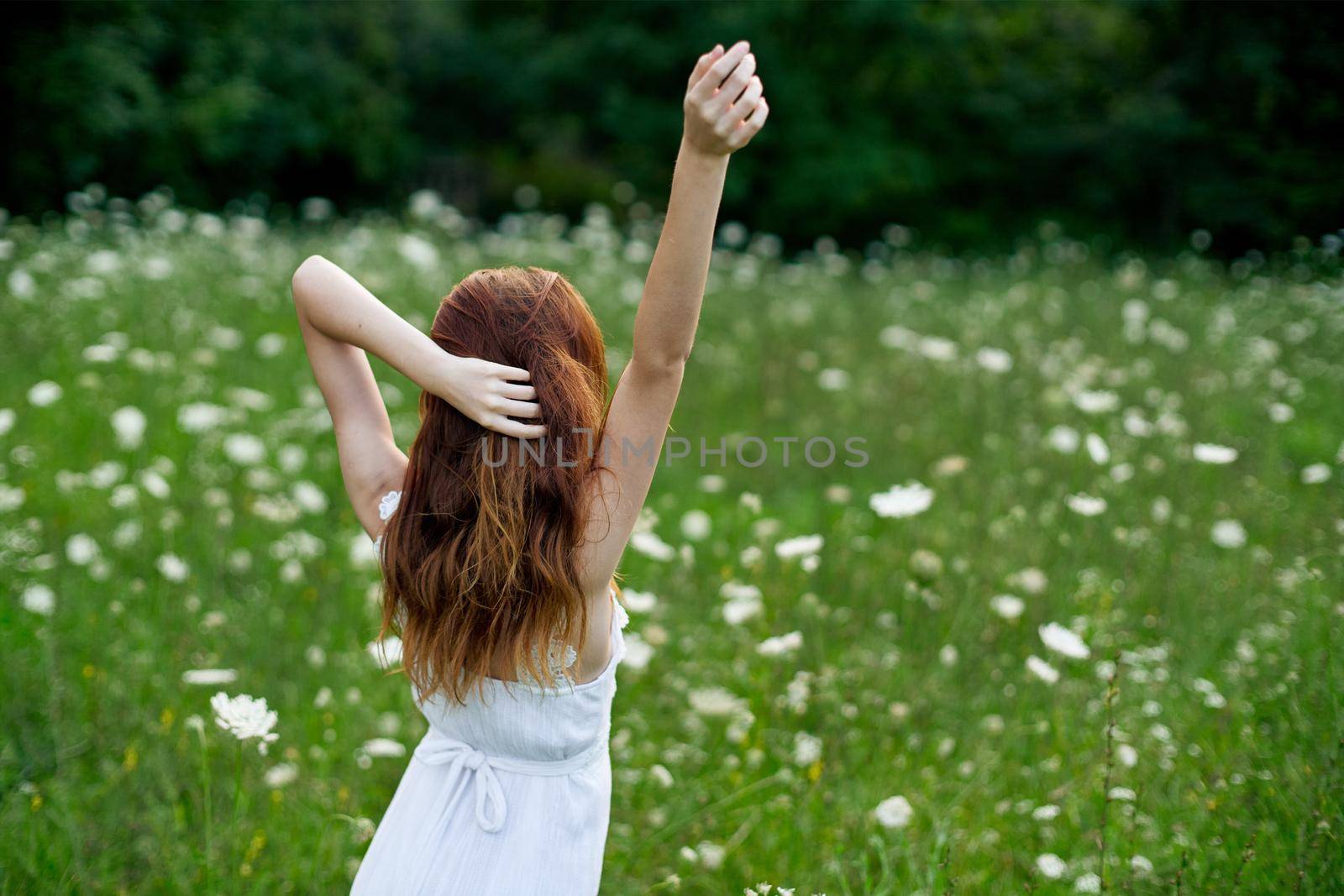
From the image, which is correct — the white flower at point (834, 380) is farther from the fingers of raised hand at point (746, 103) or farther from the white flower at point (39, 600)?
the fingers of raised hand at point (746, 103)

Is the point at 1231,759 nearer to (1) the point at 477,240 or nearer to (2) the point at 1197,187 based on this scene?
(1) the point at 477,240

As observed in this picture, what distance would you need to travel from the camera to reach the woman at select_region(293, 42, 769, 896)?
4.46ft

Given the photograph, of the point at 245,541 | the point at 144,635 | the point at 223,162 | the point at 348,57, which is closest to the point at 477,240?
the point at 245,541

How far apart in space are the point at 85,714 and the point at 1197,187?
1529 centimetres

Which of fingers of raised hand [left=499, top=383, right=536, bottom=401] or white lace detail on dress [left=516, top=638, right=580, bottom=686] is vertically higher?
fingers of raised hand [left=499, top=383, right=536, bottom=401]

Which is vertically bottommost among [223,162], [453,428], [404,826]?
[223,162]

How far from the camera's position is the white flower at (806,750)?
2.26 metres

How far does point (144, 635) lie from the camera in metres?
2.62

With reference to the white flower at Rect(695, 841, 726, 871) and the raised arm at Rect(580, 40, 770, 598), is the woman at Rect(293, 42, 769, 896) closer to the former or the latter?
the raised arm at Rect(580, 40, 770, 598)

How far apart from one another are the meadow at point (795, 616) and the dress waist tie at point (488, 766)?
0.36m

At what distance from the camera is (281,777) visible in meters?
2.10

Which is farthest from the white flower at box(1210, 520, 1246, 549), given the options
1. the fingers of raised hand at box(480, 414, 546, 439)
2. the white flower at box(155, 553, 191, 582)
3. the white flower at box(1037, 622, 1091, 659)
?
the white flower at box(155, 553, 191, 582)

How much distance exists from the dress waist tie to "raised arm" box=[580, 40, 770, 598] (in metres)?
0.29

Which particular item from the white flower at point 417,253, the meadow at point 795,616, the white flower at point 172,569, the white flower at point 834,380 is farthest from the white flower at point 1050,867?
the white flower at point 417,253
